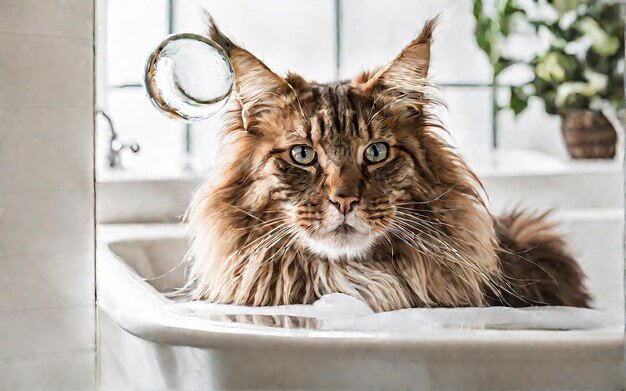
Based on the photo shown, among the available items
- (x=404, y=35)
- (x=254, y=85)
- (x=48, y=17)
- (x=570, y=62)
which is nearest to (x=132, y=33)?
(x=48, y=17)

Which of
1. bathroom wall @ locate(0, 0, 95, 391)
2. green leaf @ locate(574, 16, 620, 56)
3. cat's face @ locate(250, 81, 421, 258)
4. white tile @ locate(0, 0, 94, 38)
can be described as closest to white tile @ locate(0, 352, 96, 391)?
bathroom wall @ locate(0, 0, 95, 391)

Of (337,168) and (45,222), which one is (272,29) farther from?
(45,222)

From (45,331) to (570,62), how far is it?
1.06 metres

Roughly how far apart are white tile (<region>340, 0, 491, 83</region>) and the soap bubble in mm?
228

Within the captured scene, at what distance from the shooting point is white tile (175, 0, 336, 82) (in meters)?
1.29

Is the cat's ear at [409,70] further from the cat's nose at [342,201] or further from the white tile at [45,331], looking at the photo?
the white tile at [45,331]

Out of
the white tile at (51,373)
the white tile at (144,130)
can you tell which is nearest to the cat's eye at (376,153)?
the white tile at (144,130)

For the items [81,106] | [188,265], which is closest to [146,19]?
[81,106]

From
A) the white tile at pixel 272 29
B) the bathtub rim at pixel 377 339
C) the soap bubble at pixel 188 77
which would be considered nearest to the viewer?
the bathtub rim at pixel 377 339

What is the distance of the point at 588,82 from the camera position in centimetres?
138

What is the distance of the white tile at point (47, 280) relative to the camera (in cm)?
125

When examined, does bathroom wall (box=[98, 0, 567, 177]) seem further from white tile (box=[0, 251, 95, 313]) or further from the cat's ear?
white tile (box=[0, 251, 95, 313])

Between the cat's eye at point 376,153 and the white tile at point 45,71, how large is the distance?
18.9 inches

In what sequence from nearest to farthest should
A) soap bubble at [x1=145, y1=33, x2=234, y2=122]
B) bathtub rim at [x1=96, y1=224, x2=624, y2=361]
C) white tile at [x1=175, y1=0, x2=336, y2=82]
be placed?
bathtub rim at [x1=96, y1=224, x2=624, y2=361]
soap bubble at [x1=145, y1=33, x2=234, y2=122]
white tile at [x1=175, y1=0, x2=336, y2=82]
